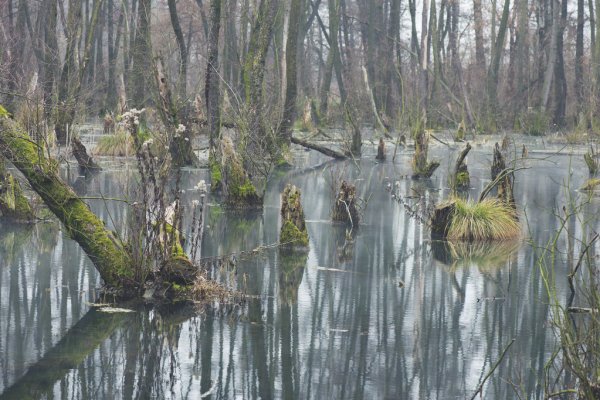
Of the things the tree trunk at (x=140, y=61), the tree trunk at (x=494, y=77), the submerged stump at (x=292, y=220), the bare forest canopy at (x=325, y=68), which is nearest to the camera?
the submerged stump at (x=292, y=220)

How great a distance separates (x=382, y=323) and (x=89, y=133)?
2198 centimetres

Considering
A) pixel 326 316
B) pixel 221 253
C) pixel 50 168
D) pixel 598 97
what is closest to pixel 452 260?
pixel 221 253

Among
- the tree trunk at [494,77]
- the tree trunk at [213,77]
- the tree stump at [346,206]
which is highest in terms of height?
the tree trunk at [494,77]

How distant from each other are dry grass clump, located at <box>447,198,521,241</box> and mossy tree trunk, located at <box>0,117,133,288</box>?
5.78m

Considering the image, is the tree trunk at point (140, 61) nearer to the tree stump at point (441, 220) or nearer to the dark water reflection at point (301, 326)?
the dark water reflection at point (301, 326)

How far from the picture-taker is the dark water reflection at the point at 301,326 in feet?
22.7

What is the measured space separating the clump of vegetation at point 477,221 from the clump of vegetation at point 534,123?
23.3 metres

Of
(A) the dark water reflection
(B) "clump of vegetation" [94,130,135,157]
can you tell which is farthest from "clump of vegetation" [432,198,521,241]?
(B) "clump of vegetation" [94,130,135,157]

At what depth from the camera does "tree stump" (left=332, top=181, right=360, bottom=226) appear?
47.0 feet

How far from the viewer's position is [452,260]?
12.1 m

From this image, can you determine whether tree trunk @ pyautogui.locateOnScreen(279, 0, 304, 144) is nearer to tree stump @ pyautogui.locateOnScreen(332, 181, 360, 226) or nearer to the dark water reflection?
tree stump @ pyautogui.locateOnScreen(332, 181, 360, 226)

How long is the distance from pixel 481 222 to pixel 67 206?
6.42m

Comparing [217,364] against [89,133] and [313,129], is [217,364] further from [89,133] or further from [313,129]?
[313,129]

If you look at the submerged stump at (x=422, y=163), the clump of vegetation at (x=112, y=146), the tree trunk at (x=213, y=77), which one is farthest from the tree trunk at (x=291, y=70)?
the tree trunk at (x=213, y=77)
